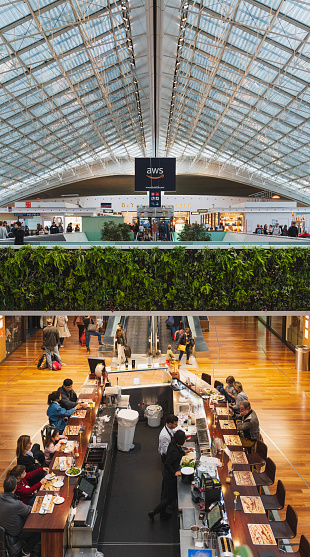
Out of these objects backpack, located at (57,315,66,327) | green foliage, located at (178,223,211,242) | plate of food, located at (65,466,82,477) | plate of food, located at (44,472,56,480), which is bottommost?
plate of food, located at (44,472,56,480)

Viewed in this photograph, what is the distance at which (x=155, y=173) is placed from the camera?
634 inches

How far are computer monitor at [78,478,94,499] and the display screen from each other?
60.1 inches

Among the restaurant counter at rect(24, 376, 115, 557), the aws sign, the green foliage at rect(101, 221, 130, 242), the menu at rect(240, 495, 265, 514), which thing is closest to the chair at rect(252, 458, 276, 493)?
the menu at rect(240, 495, 265, 514)

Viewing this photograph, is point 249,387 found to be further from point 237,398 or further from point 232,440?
point 232,440

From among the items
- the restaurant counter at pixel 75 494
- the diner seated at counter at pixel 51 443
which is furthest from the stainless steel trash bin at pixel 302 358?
the diner seated at counter at pixel 51 443

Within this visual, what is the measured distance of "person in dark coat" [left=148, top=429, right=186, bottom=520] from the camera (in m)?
5.71

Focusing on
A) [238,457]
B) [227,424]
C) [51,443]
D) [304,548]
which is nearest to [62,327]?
[51,443]

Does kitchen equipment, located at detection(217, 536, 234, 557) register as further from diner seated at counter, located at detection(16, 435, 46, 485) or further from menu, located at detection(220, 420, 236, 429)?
diner seated at counter, located at detection(16, 435, 46, 485)

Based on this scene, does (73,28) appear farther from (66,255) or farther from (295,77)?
(66,255)

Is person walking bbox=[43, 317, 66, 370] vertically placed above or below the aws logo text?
below

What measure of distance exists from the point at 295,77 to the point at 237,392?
14.7 metres

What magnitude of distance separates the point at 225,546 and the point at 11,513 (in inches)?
90.7

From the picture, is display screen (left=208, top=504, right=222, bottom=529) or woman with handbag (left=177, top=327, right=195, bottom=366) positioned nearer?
→ display screen (left=208, top=504, right=222, bottom=529)

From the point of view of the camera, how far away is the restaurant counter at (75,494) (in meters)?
4.66
